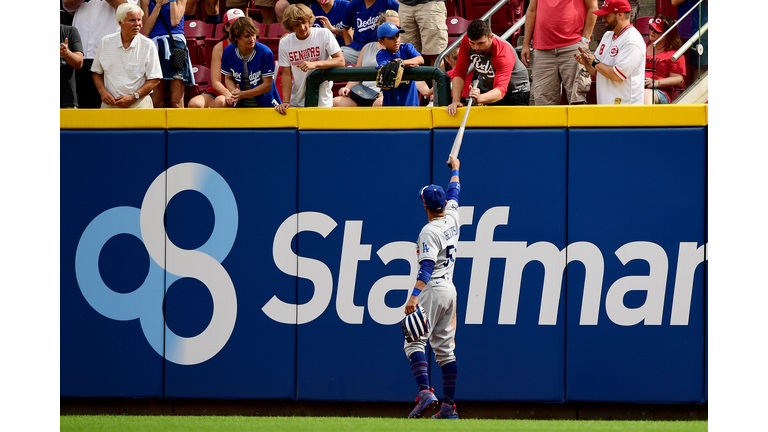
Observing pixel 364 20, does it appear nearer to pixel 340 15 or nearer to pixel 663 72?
pixel 340 15

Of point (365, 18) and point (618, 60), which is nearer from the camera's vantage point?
point (618, 60)

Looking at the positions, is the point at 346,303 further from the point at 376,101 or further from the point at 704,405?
the point at 704,405

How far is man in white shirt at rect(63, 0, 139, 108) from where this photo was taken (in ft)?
24.0

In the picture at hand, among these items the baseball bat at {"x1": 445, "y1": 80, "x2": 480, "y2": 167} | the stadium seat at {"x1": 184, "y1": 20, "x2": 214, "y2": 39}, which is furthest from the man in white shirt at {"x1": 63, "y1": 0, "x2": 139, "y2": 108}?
the baseball bat at {"x1": 445, "y1": 80, "x2": 480, "y2": 167}

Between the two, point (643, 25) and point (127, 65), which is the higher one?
point (643, 25)

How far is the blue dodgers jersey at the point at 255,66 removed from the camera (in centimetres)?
688

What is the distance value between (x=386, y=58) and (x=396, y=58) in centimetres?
9

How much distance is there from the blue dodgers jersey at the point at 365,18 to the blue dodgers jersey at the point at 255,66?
133 centimetres

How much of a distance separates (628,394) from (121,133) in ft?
15.9

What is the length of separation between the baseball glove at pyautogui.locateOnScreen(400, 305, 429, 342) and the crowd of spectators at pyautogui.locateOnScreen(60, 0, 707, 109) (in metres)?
1.79

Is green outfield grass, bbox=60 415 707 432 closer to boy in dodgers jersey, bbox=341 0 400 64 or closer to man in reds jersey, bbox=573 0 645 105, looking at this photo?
man in reds jersey, bbox=573 0 645 105

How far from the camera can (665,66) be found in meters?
6.86

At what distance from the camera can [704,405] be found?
6383mm

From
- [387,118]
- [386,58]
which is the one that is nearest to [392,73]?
[387,118]
